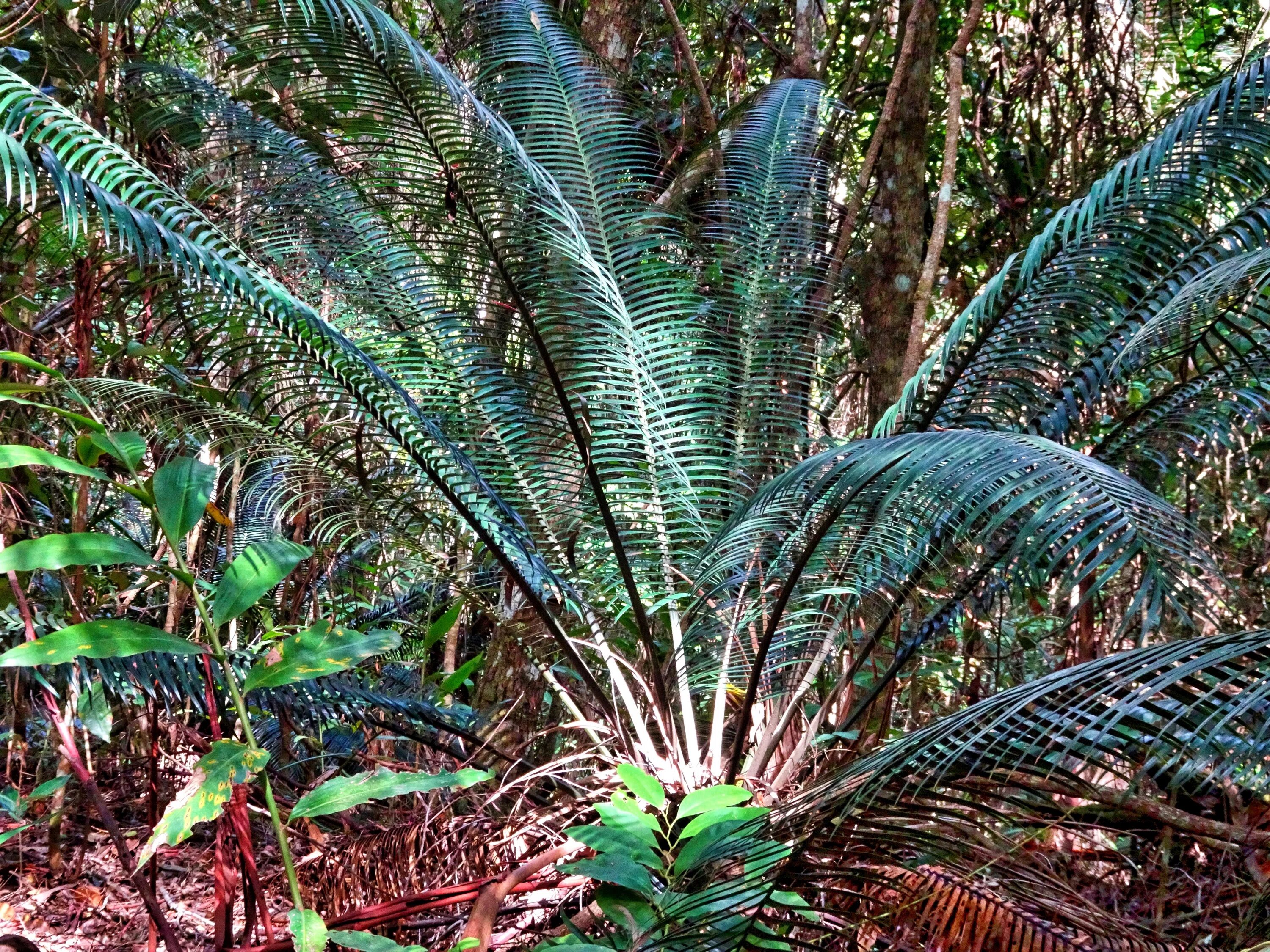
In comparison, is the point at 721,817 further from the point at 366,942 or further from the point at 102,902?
the point at 102,902

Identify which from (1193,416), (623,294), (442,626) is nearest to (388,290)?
(623,294)

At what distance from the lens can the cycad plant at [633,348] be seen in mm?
2561

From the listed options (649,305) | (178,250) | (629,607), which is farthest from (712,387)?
(178,250)

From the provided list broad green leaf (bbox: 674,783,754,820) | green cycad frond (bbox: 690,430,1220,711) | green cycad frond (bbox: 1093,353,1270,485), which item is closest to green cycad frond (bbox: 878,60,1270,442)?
green cycad frond (bbox: 1093,353,1270,485)

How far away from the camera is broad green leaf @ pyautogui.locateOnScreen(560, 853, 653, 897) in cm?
173

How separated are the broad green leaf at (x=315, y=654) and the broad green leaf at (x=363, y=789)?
0.59 ft

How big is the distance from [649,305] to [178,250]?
1.56 meters

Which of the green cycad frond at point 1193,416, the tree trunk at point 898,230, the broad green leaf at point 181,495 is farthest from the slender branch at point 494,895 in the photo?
the tree trunk at point 898,230

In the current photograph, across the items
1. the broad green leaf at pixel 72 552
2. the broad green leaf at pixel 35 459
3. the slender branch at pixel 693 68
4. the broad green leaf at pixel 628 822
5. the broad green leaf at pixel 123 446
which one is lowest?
the broad green leaf at pixel 628 822

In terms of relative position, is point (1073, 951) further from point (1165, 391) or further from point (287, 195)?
point (287, 195)

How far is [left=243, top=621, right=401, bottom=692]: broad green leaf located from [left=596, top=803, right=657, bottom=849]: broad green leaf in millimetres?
519

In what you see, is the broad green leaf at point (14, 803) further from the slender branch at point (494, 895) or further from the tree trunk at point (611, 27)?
the tree trunk at point (611, 27)

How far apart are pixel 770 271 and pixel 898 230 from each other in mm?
894

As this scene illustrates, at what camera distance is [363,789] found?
1.61 m
